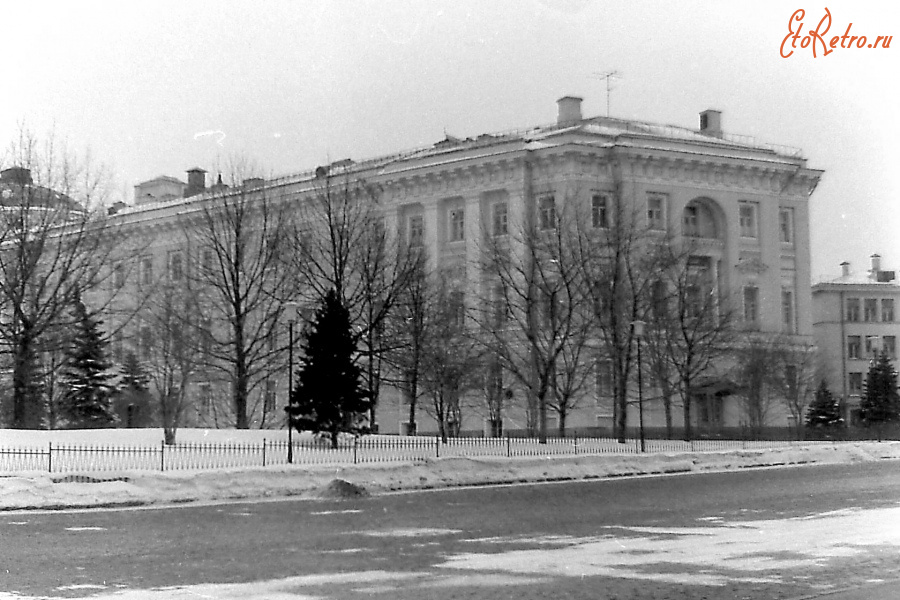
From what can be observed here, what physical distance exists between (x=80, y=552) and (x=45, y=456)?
13496 mm

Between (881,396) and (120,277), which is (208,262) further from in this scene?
(881,396)

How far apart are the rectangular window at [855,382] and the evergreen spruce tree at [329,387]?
168 feet

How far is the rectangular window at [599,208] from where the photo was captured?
183 ft

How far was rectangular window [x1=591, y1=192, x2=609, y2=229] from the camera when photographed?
55844 millimetres

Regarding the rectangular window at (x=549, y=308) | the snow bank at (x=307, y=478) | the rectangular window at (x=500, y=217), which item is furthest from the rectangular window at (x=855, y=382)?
the rectangular window at (x=549, y=308)

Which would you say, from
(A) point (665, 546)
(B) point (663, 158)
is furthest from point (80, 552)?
(B) point (663, 158)

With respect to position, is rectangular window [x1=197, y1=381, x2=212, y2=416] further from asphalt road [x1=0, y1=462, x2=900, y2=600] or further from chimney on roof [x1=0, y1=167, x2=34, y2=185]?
asphalt road [x1=0, y1=462, x2=900, y2=600]

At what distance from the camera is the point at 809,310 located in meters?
65.1

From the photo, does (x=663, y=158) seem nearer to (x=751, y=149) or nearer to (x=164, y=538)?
(x=751, y=149)

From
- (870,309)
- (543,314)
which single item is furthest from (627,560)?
(870,309)

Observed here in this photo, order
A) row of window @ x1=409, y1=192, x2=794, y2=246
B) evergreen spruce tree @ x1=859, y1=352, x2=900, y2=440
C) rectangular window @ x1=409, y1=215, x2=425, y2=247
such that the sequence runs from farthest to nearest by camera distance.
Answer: evergreen spruce tree @ x1=859, y1=352, x2=900, y2=440
rectangular window @ x1=409, y1=215, x2=425, y2=247
row of window @ x1=409, y1=192, x2=794, y2=246

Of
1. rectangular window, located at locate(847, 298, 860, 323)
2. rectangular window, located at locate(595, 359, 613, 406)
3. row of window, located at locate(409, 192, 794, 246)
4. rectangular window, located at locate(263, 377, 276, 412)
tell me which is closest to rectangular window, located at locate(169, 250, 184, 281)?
rectangular window, located at locate(263, 377, 276, 412)

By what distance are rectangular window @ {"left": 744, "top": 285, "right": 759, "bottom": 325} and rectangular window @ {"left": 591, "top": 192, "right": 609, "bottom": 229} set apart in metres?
10.2

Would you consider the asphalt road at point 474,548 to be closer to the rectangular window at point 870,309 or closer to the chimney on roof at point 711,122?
the chimney on roof at point 711,122
